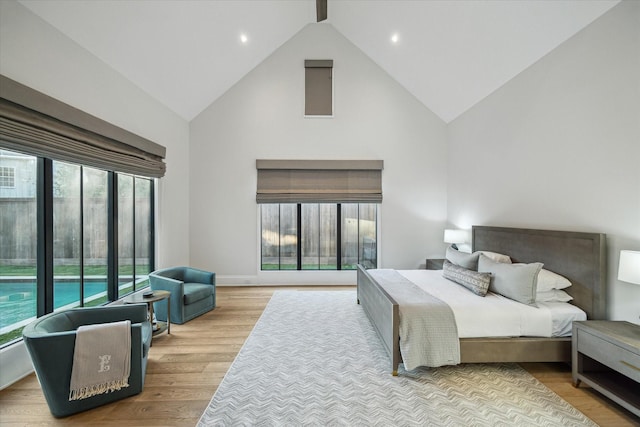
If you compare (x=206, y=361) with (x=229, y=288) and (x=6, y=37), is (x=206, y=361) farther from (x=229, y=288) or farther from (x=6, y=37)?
(x=6, y=37)

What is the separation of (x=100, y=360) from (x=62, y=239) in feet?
5.49

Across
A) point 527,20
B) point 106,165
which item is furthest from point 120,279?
point 527,20

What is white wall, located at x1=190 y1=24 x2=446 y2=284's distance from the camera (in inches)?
221

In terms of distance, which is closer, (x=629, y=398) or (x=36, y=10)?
(x=629, y=398)

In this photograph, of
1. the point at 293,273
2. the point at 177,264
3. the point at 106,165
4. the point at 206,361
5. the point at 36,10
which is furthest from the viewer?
the point at 293,273

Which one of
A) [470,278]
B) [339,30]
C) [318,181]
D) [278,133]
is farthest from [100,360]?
[339,30]

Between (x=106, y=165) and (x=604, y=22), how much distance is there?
5.17 meters

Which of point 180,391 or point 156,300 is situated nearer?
point 180,391

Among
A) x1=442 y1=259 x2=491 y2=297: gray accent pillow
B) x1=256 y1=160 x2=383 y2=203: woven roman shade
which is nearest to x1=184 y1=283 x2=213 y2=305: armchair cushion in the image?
x1=256 y1=160 x2=383 y2=203: woven roman shade

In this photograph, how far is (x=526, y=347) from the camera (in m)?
2.58

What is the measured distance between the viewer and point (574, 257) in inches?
110

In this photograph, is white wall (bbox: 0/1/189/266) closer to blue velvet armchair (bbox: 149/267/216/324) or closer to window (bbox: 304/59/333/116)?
blue velvet armchair (bbox: 149/267/216/324)

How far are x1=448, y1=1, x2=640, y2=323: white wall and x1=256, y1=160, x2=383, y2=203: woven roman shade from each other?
79.2 inches

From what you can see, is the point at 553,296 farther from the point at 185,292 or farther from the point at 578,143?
the point at 185,292
